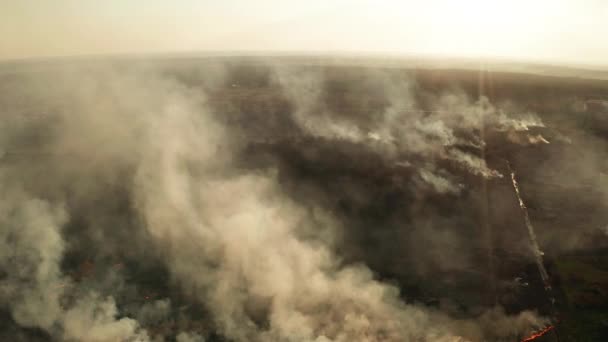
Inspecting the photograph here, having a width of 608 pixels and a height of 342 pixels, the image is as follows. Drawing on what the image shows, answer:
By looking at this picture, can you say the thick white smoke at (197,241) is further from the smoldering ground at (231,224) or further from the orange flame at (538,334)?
the orange flame at (538,334)

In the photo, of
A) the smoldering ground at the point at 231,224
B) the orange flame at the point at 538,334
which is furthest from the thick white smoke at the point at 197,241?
the orange flame at the point at 538,334

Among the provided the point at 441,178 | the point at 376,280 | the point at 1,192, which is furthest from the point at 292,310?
the point at 1,192

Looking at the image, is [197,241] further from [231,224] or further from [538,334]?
[538,334]

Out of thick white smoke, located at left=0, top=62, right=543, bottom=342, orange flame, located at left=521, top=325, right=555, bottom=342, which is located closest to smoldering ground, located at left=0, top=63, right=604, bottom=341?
thick white smoke, located at left=0, top=62, right=543, bottom=342

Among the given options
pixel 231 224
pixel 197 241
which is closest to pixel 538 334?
pixel 231 224

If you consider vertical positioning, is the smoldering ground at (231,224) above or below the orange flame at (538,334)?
→ above

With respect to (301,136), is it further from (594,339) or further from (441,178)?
(594,339)

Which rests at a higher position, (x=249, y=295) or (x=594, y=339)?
(x=249, y=295)

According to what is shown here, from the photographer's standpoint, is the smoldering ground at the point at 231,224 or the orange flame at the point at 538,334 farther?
the smoldering ground at the point at 231,224
